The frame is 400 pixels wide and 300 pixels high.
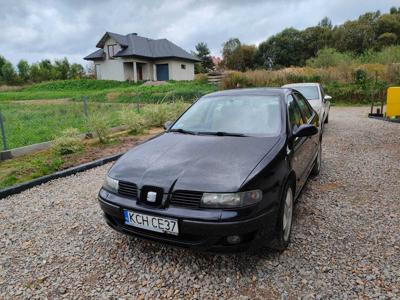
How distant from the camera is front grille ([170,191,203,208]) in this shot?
2100 millimetres

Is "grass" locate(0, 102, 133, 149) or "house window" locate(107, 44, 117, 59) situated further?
"house window" locate(107, 44, 117, 59)

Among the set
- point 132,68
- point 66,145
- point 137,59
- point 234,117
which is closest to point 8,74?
point 132,68

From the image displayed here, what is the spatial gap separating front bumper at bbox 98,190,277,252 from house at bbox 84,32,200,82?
2945 cm

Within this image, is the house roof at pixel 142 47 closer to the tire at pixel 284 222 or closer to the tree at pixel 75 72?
the tree at pixel 75 72

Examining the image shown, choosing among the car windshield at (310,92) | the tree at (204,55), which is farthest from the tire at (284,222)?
the tree at (204,55)

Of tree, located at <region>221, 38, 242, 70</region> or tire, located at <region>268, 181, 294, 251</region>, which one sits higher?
tree, located at <region>221, 38, 242, 70</region>

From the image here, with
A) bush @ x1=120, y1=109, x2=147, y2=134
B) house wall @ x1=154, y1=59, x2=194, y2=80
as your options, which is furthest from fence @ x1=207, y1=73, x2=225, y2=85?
bush @ x1=120, y1=109, x2=147, y2=134

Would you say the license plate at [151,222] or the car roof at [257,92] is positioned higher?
the car roof at [257,92]

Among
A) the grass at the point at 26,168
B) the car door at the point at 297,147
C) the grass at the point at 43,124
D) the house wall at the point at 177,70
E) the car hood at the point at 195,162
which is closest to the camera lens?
the car hood at the point at 195,162

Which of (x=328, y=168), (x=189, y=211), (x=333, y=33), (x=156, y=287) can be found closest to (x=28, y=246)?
(x=156, y=287)

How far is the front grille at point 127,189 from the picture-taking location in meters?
2.34

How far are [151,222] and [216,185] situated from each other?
587 millimetres

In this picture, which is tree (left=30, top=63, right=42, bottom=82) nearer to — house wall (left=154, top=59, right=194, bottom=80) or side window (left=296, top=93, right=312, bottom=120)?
house wall (left=154, top=59, right=194, bottom=80)

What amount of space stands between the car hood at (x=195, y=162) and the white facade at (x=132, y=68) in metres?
28.8
